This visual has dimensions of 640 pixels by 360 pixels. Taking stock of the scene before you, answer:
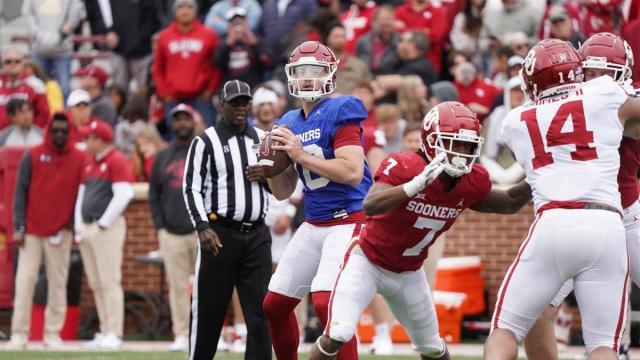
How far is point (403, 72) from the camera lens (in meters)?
13.9

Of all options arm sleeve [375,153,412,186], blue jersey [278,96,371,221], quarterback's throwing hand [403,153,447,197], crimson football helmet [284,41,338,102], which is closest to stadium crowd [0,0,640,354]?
crimson football helmet [284,41,338,102]

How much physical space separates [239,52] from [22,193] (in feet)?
10.3

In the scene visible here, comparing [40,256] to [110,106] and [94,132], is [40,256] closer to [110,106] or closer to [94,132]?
[94,132]

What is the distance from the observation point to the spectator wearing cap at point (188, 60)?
14492mm

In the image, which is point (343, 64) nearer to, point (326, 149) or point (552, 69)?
point (326, 149)

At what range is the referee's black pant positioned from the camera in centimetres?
834

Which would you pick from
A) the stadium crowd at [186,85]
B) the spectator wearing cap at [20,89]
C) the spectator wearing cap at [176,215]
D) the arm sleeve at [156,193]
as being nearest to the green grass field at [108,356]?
the stadium crowd at [186,85]

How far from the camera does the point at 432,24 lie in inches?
576

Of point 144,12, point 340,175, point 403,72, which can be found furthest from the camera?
point 144,12

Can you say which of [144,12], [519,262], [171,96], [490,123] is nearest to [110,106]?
[171,96]

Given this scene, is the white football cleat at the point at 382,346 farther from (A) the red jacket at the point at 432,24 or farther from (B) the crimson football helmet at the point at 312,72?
(A) the red jacket at the point at 432,24

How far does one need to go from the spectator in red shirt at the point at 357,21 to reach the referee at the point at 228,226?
20.1ft

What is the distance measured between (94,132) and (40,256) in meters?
1.25

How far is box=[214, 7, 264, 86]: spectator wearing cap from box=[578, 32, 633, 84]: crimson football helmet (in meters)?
7.31
